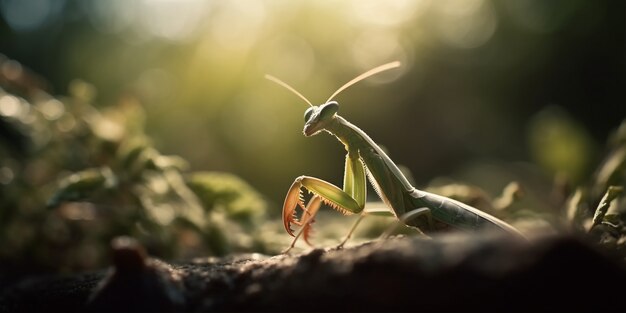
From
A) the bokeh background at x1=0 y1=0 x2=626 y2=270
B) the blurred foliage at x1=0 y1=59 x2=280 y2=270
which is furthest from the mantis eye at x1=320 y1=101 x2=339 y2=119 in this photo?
the bokeh background at x1=0 y1=0 x2=626 y2=270

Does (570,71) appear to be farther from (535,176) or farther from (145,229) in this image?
(145,229)

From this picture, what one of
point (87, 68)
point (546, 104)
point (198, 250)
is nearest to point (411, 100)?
point (546, 104)

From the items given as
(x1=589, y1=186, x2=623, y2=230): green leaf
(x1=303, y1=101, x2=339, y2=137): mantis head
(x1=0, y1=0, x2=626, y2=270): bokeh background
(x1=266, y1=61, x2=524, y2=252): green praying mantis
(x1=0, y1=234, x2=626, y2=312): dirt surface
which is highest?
(x1=0, y1=0, x2=626, y2=270): bokeh background

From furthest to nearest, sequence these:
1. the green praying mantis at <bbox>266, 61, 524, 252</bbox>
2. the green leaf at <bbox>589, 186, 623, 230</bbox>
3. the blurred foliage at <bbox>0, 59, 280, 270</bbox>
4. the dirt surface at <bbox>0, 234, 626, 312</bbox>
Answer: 1. the blurred foliage at <bbox>0, 59, 280, 270</bbox>
2. the green praying mantis at <bbox>266, 61, 524, 252</bbox>
3. the green leaf at <bbox>589, 186, 623, 230</bbox>
4. the dirt surface at <bbox>0, 234, 626, 312</bbox>

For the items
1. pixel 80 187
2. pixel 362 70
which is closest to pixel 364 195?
pixel 80 187

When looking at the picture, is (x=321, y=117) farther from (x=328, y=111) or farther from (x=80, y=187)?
(x=80, y=187)

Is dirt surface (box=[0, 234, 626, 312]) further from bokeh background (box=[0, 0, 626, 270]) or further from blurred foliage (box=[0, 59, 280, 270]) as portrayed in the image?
bokeh background (box=[0, 0, 626, 270])
